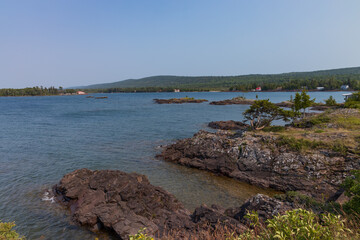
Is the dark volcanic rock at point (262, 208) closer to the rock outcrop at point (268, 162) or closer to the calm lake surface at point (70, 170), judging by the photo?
the calm lake surface at point (70, 170)

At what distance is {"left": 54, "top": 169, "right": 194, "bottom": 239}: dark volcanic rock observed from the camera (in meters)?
12.7

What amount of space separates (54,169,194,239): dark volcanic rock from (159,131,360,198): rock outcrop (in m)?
8.29

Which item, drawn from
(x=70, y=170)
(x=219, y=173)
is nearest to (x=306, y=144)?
(x=219, y=173)

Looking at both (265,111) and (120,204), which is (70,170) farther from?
(265,111)

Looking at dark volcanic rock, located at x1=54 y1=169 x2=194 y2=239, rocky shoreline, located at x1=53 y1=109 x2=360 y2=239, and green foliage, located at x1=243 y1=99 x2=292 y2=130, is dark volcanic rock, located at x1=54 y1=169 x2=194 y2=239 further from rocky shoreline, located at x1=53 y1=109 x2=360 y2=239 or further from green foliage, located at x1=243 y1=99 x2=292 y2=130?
green foliage, located at x1=243 y1=99 x2=292 y2=130

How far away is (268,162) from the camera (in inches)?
827

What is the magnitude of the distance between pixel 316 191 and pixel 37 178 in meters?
25.0

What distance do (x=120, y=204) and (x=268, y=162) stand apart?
47.4 feet

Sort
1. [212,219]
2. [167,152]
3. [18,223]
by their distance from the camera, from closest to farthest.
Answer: [212,219] < [18,223] < [167,152]

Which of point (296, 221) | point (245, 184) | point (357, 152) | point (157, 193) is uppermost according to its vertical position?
point (296, 221)

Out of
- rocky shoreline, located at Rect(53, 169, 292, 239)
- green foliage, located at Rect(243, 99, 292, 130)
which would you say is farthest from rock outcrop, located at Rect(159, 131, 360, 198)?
green foliage, located at Rect(243, 99, 292, 130)

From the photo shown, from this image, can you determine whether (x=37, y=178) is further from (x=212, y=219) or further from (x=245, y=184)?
(x=245, y=184)

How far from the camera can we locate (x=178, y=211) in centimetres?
1445

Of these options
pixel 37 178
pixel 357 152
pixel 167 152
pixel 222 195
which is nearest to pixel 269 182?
pixel 222 195
